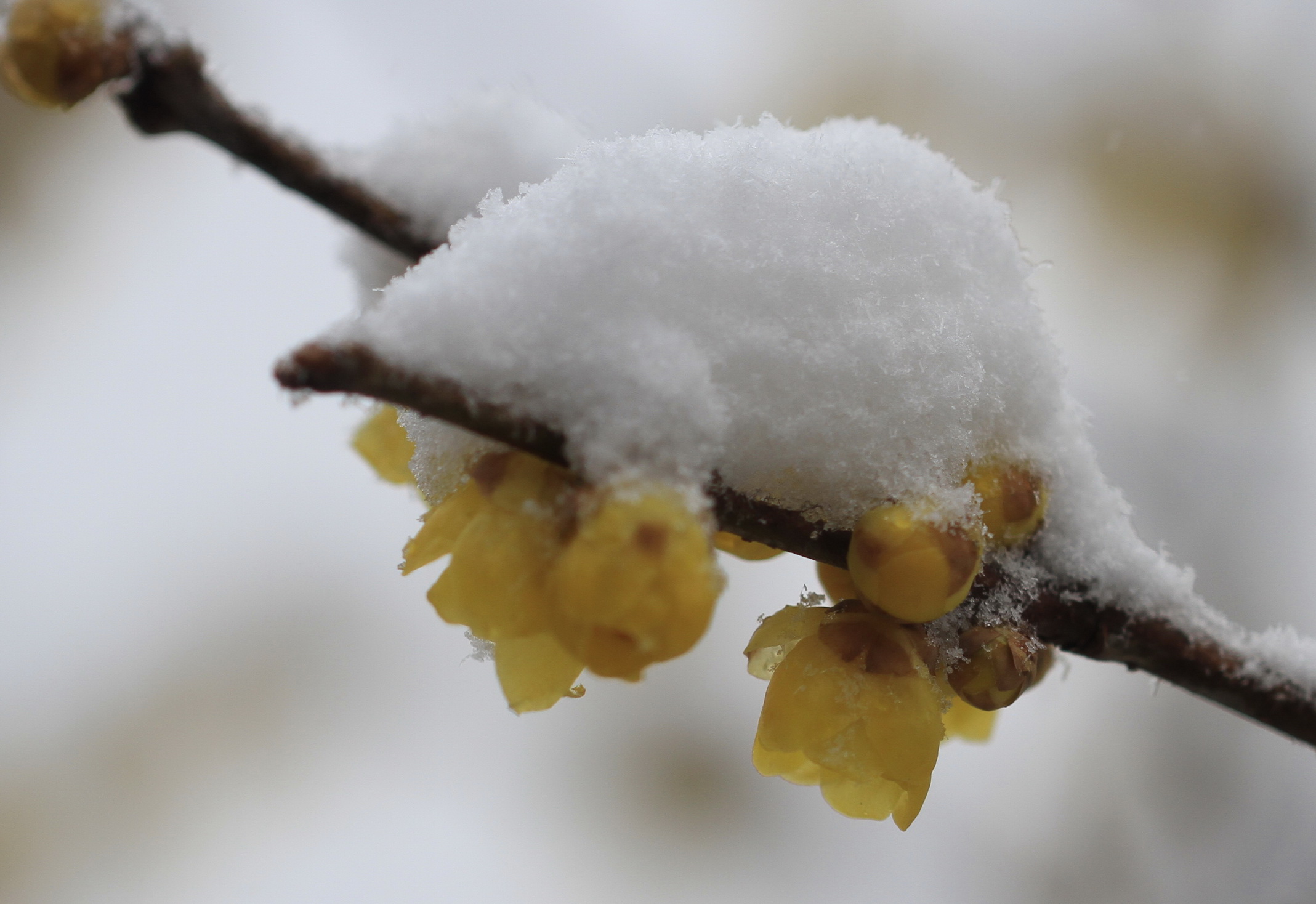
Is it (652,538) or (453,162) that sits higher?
(453,162)

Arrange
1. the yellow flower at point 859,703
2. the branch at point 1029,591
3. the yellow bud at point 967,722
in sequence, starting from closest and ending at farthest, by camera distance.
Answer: the branch at point 1029,591, the yellow flower at point 859,703, the yellow bud at point 967,722

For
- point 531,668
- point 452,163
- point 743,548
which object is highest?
point 452,163

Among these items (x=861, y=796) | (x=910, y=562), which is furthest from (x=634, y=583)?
(x=861, y=796)

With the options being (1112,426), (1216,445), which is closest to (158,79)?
(1112,426)

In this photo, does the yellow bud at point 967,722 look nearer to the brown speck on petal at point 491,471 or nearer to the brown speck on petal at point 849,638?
the brown speck on petal at point 849,638

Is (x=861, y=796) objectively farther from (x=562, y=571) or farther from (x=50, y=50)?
(x=50, y=50)

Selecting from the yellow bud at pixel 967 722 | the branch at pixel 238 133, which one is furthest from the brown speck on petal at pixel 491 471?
the yellow bud at pixel 967 722

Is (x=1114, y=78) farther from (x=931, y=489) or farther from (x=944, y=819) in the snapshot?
(x=931, y=489)
